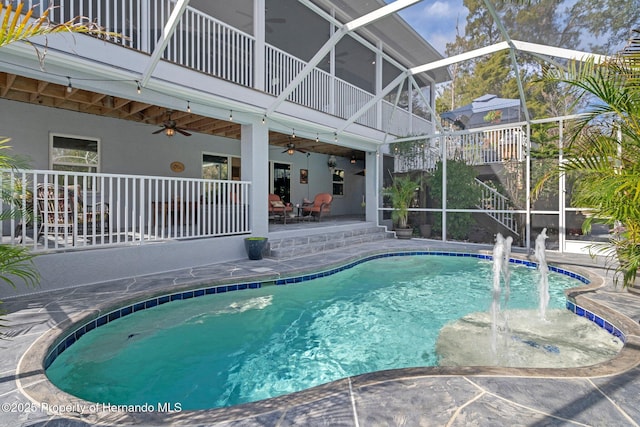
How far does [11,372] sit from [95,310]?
4.39 feet

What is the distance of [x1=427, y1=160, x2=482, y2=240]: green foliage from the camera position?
898 centimetres

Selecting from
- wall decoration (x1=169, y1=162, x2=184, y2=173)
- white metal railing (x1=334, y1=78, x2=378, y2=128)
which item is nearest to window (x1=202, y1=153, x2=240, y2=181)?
wall decoration (x1=169, y1=162, x2=184, y2=173)

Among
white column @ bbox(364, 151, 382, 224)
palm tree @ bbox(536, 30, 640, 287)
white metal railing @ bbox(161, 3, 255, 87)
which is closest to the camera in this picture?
palm tree @ bbox(536, 30, 640, 287)

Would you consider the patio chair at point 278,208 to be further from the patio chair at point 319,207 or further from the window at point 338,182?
the window at point 338,182

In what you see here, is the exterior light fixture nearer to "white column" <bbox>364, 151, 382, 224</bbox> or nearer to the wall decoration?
"white column" <bbox>364, 151, 382, 224</bbox>

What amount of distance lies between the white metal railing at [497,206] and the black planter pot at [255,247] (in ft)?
19.8

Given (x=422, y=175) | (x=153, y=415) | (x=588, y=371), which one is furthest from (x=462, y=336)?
(x=422, y=175)

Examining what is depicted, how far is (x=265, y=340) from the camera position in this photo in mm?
3559

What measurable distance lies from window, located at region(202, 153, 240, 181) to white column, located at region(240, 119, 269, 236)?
11.1 ft

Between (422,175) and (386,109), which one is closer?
(422,175)

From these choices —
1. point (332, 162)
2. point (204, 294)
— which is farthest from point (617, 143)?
point (332, 162)

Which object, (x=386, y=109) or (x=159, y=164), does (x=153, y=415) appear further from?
(x=386, y=109)

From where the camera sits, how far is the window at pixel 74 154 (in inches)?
278

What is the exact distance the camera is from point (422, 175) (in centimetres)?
992
